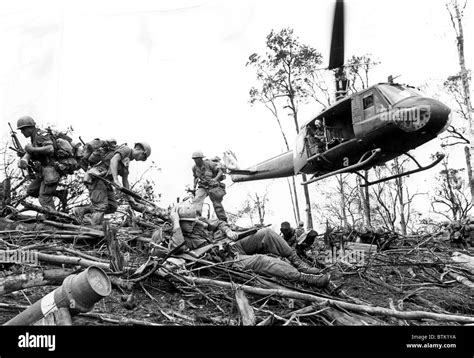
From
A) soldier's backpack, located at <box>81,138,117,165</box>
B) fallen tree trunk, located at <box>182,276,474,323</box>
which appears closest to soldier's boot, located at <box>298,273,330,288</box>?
fallen tree trunk, located at <box>182,276,474,323</box>

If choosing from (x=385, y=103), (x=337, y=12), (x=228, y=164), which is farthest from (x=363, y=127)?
(x=228, y=164)

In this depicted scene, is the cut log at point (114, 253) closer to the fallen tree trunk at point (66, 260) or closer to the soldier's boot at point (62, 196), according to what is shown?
the fallen tree trunk at point (66, 260)

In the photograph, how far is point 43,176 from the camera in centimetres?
641

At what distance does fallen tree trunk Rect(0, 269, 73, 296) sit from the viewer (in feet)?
10.1

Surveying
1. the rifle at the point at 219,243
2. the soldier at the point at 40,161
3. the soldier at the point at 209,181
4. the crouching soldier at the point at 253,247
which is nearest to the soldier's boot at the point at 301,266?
the crouching soldier at the point at 253,247

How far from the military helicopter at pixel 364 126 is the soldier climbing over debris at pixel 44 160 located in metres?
3.63

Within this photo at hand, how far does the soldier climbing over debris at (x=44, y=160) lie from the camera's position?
6044 millimetres

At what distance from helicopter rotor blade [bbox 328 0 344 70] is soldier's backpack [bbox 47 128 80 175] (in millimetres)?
3839

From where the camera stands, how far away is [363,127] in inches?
236

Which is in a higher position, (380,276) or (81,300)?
(81,300)

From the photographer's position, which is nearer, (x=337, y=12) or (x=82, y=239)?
(x=337, y=12)
